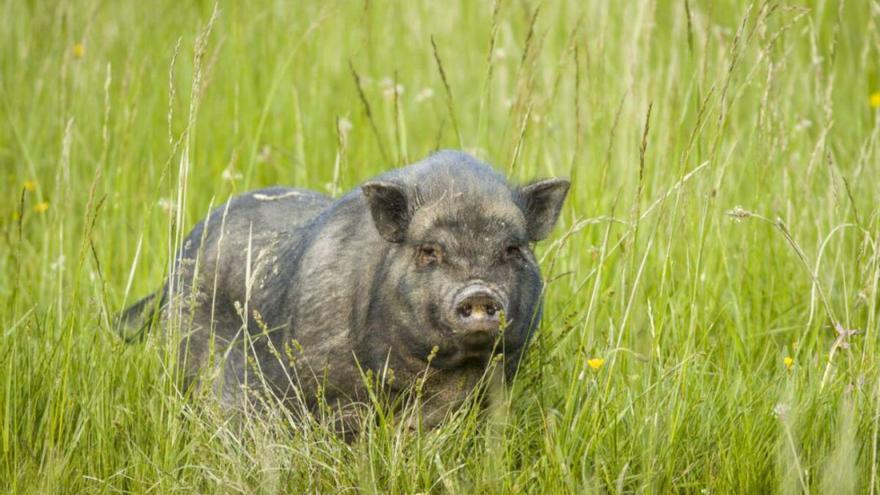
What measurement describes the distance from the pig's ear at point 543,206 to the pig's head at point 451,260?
0.12 meters

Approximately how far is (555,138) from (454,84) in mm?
1703

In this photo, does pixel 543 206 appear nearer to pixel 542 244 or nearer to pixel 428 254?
pixel 428 254

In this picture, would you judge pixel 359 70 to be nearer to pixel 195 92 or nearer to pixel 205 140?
pixel 205 140

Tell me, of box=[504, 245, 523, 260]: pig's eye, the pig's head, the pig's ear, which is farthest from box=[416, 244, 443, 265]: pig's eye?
Answer: the pig's ear

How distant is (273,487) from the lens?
4078 mm

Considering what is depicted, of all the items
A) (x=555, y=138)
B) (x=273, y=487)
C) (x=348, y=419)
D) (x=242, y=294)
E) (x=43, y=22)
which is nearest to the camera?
(x=273, y=487)

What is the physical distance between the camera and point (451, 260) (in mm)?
4590

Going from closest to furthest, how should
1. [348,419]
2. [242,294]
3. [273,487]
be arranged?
1. [273,487]
2. [348,419]
3. [242,294]

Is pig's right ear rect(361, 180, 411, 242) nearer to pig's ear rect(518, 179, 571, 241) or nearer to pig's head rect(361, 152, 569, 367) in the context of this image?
pig's head rect(361, 152, 569, 367)

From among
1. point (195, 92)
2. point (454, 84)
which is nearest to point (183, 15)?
point (454, 84)

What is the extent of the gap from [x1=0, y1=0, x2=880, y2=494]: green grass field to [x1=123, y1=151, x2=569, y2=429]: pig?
0.17 metres

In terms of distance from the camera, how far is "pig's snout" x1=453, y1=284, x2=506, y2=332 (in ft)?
14.4

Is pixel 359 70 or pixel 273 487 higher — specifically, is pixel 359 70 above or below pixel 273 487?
above

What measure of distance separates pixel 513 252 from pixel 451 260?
0.95 ft
